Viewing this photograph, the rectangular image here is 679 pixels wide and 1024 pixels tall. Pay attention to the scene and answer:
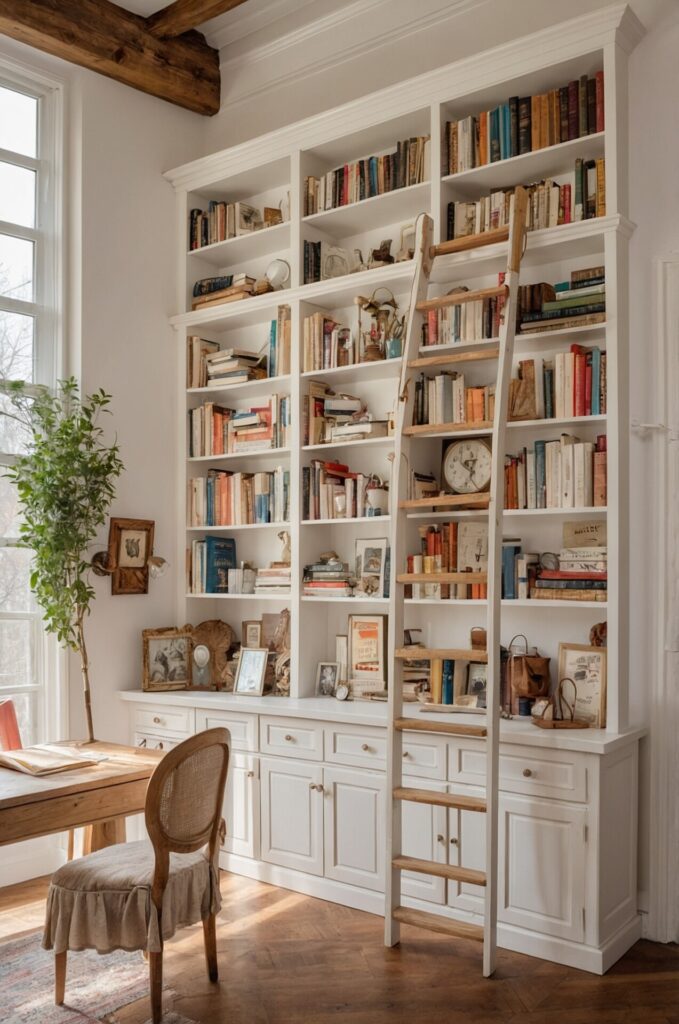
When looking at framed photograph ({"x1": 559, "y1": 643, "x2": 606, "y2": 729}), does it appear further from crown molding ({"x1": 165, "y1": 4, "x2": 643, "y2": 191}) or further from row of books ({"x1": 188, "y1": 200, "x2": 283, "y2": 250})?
row of books ({"x1": 188, "y1": 200, "x2": 283, "y2": 250})

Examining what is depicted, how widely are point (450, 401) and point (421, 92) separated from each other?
1.37 m

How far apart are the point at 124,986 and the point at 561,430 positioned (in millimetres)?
2698

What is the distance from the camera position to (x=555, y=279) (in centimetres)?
406

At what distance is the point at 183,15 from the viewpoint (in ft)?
15.6

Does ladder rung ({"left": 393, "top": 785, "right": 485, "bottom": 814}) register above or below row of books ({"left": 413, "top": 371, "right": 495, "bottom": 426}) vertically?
below

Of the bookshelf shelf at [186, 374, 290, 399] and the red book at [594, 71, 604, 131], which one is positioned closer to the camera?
the red book at [594, 71, 604, 131]

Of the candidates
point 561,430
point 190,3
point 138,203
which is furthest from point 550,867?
point 190,3

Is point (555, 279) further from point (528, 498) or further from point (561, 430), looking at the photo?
point (528, 498)

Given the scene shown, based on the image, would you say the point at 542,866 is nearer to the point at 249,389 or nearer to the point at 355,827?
the point at 355,827

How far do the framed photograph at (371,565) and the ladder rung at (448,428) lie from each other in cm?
80

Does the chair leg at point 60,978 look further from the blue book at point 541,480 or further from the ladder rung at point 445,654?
the blue book at point 541,480

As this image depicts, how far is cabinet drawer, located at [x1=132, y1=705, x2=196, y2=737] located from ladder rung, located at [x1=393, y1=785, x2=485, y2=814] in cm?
135

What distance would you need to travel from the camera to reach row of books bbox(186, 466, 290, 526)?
4.78m

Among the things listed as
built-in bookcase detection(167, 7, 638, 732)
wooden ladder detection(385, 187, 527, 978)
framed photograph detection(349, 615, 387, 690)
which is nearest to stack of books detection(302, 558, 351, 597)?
built-in bookcase detection(167, 7, 638, 732)
